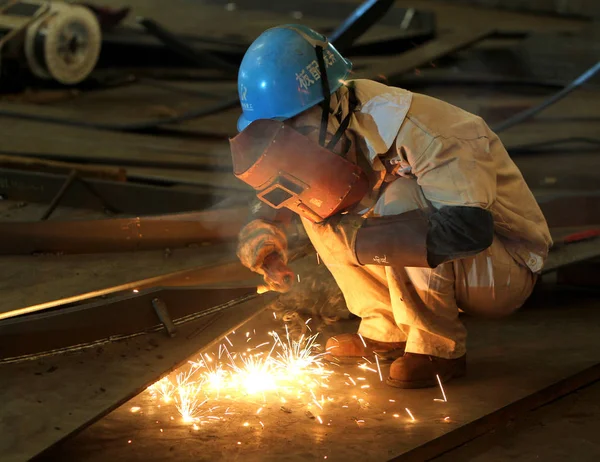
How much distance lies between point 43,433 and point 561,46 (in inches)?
312

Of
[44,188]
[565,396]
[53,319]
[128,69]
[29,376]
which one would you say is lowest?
[565,396]

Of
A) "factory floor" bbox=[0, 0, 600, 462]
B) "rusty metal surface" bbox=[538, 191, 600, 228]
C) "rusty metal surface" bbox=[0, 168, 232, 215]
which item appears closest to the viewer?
"factory floor" bbox=[0, 0, 600, 462]

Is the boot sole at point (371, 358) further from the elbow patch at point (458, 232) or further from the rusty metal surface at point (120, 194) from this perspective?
the rusty metal surface at point (120, 194)

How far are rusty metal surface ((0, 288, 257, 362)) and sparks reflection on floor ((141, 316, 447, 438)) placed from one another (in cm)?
18

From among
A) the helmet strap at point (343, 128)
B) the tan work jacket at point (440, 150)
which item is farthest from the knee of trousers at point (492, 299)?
the helmet strap at point (343, 128)

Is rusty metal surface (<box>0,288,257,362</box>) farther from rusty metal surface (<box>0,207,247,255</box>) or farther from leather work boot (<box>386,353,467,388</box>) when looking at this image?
rusty metal surface (<box>0,207,247,255</box>)

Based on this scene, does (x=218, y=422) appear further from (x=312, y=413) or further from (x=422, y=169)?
(x=422, y=169)

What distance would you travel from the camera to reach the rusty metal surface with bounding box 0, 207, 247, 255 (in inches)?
157

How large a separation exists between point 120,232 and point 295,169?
183cm

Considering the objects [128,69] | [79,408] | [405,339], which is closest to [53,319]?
[79,408]

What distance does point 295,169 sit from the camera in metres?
2.40

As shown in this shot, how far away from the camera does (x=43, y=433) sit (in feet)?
7.11

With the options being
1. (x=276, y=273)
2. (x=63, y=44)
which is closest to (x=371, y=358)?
(x=276, y=273)

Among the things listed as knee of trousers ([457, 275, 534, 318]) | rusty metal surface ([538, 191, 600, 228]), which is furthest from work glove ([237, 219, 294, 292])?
rusty metal surface ([538, 191, 600, 228])
